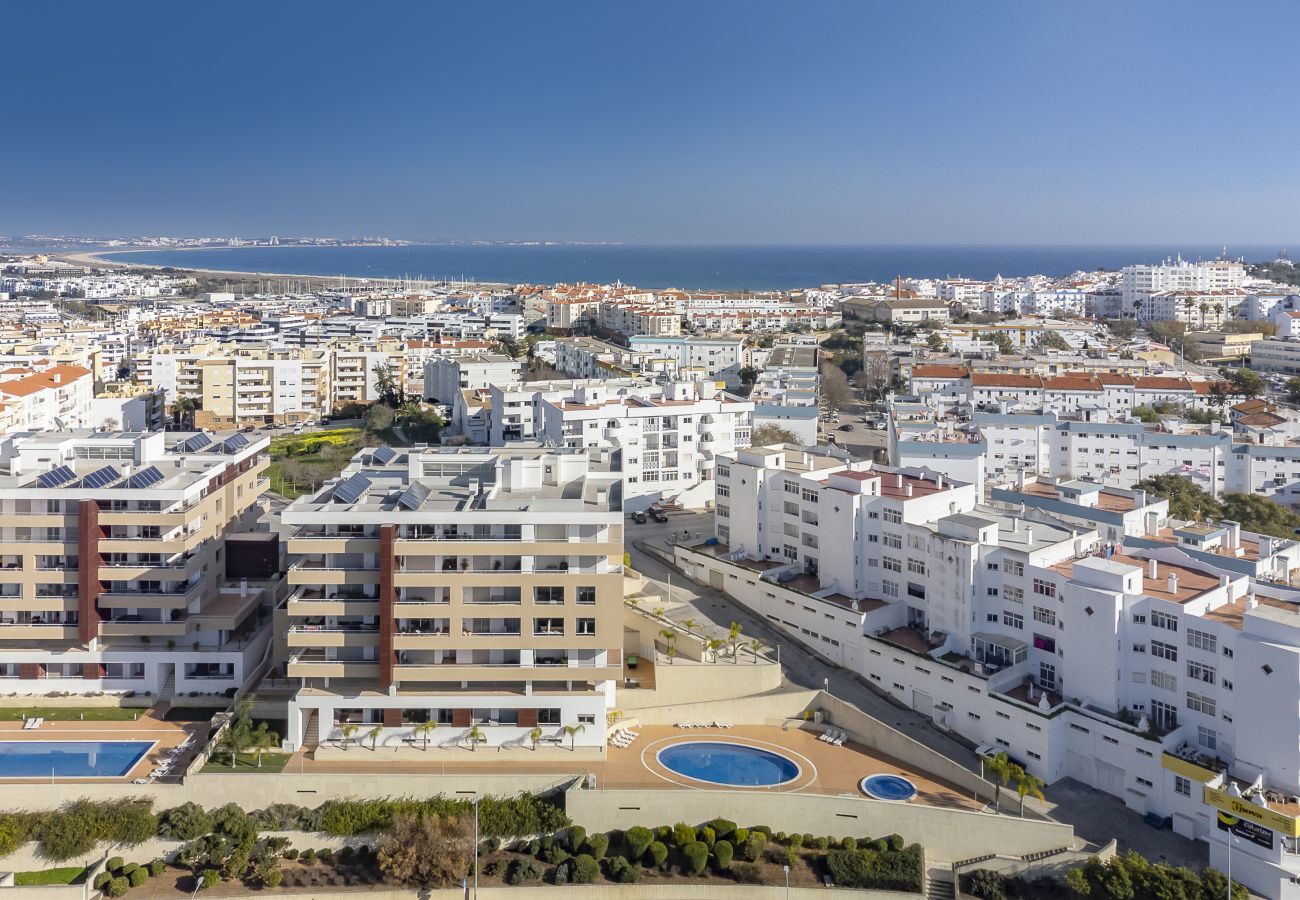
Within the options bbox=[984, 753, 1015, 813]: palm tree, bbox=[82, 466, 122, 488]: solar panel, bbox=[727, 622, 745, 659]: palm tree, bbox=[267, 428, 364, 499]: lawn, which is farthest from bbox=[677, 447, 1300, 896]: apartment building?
bbox=[267, 428, 364, 499]: lawn

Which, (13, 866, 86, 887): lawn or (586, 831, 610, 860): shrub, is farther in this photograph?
(586, 831, 610, 860): shrub

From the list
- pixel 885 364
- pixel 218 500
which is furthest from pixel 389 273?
pixel 218 500

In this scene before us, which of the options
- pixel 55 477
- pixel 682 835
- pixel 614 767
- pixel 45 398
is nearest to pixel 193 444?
pixel 55 477

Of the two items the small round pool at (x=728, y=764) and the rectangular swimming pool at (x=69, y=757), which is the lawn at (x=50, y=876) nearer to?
the rectangular swimming pool at (x=69, y=757)

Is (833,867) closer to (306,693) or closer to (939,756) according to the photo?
(939,756)

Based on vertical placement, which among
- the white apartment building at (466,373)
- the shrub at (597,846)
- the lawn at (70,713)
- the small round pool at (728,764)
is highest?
the white apartment building at (466,373)

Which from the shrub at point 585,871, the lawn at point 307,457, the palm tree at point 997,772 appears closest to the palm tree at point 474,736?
the shrub at point 585,871

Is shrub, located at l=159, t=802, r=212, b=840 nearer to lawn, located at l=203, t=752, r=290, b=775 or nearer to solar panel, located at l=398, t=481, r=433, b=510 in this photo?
lawn, located at l=203, t=752, r=290, b=775
